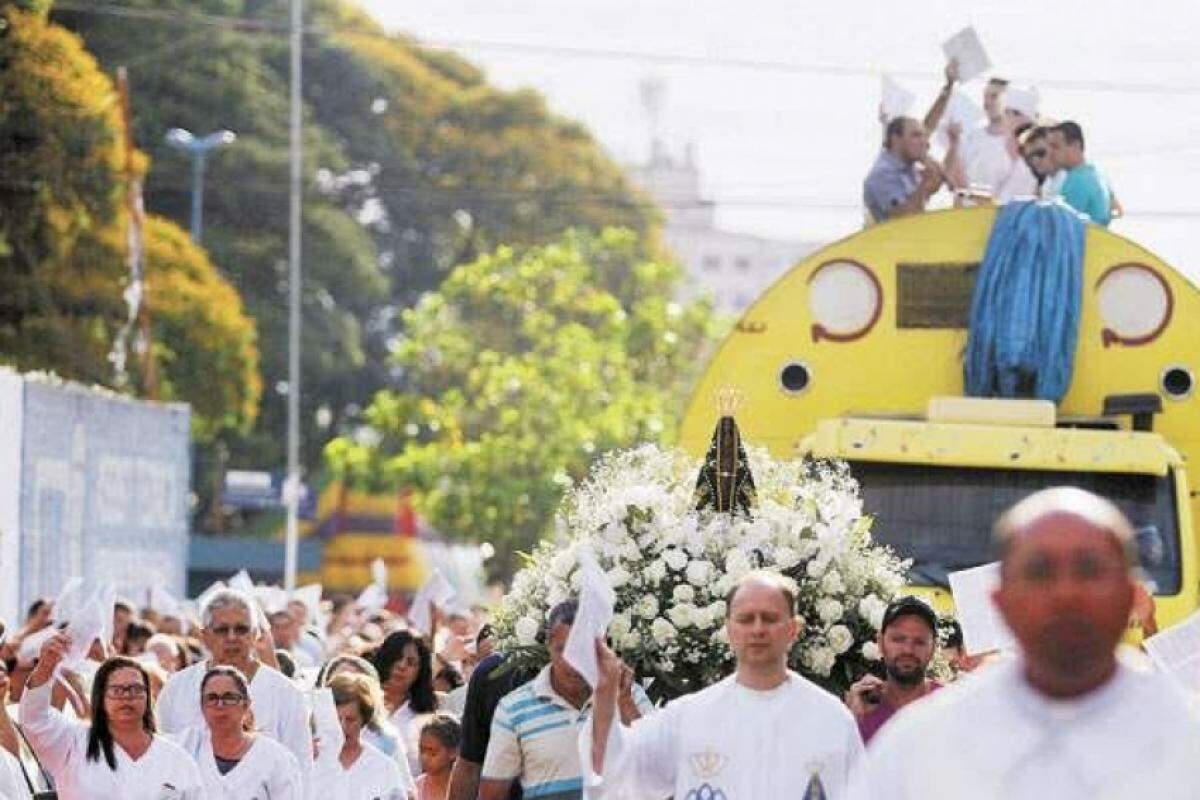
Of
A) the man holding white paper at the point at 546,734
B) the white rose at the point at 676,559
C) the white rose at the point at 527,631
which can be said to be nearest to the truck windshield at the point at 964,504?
the white rose at the point at 676,559

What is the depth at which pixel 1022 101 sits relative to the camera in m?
21.4

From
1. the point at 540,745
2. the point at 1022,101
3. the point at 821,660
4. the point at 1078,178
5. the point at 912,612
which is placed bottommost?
the point at 540,745

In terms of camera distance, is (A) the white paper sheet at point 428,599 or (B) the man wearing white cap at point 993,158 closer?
(B) the man wearing white cap at point 993,158

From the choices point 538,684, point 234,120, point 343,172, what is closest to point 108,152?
point 538,684

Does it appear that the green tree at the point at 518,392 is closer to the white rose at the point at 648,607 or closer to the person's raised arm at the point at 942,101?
the person's raised arm at the point at 942,101

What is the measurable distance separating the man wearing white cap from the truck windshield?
329 cm

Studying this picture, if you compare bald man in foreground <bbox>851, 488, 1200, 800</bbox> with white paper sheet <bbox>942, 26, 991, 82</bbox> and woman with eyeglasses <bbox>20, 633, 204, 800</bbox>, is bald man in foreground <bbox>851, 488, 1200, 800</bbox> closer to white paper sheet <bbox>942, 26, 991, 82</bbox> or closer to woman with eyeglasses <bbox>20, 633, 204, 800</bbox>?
woman with eyeglasses <bbox>20, 633, 204, 800</bbox>

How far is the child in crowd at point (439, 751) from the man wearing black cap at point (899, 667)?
253 cm

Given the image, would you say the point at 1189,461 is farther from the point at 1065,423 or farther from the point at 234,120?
the point at 234,120

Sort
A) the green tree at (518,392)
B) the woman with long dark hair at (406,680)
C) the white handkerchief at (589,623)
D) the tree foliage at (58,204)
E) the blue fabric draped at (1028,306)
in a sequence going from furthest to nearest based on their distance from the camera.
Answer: the green tree at (518,392)
the tree foliage at (58,204)
the blue fabric draped at (1028,306)
the woman with long dark hair at (406,680)
the white handkerchief at (589,623)

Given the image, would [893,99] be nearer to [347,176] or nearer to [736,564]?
[736,564]

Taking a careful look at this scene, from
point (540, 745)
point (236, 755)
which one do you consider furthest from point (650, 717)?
point (236, 755)

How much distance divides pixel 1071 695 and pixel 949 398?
11.8 m

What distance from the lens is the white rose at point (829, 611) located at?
11586 millimetres
